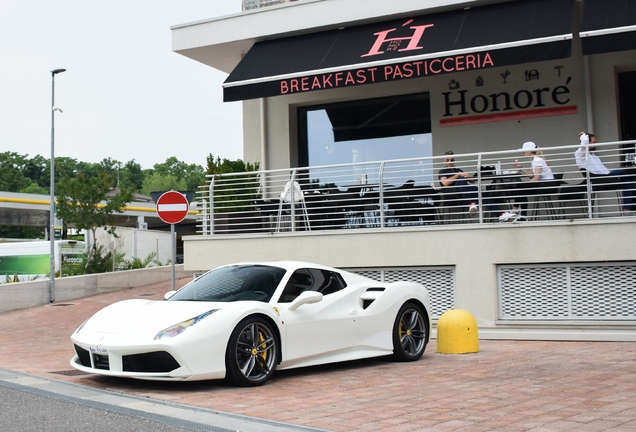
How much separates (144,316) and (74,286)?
14969 mm

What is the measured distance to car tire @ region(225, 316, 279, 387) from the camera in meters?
7.67

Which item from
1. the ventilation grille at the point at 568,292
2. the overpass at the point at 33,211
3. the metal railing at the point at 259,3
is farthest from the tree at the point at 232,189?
the overpass at the point at 33,211

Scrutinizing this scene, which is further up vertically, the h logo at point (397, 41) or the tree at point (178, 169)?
the tree at point (178, 169)

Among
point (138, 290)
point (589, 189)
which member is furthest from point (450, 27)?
point (138, 290)

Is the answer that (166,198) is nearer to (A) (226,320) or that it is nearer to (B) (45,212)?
(A) (226,320)

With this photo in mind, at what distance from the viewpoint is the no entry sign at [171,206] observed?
40.1ft

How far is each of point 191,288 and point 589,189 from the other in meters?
6.65

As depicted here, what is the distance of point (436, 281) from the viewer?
521 inches

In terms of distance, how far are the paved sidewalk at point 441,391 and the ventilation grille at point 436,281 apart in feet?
5.66

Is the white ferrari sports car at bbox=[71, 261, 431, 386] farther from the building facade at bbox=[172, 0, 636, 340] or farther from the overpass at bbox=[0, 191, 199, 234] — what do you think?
the overpass at bbox=[0, 191, 199, 234]

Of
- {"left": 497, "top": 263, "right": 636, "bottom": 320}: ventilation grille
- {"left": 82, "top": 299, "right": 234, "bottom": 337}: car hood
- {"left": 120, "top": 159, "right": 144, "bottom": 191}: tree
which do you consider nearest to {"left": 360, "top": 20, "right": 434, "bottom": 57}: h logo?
{"left": 497, "top": 263, "right": 636, "bottom": 320}: ventilation grille

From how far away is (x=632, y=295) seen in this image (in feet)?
39.4

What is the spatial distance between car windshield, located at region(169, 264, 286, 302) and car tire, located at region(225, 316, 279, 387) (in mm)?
482

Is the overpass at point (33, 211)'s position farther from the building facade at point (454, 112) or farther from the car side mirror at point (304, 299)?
the car side mirror at point (304, 299)
